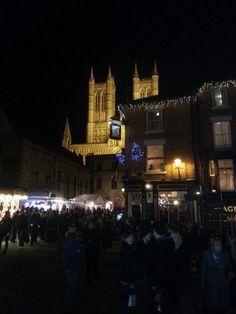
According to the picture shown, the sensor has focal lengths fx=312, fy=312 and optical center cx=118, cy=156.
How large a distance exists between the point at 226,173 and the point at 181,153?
361 cm

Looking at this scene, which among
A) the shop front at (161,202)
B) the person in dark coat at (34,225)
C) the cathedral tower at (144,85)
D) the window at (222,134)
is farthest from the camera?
the cathedral tower at (144,85)

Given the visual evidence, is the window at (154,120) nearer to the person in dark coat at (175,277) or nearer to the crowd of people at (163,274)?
the crowd of people at (163,274)

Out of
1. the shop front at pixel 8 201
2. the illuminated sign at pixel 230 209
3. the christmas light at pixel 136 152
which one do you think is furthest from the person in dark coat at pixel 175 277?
the shop front at pixel 8 201

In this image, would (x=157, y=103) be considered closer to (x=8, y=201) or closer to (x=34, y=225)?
(x=34, y=225)

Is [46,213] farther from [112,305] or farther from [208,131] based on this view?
[112,305]

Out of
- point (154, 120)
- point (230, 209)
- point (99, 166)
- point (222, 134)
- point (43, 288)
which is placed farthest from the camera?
point (99, 166)

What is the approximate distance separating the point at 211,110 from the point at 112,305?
17.8 metres

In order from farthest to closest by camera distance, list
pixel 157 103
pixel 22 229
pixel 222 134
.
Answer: pixel 157 103 → pixel 222 134 → pixel 22 229

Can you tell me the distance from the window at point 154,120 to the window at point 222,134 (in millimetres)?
4262

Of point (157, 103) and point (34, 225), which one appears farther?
point (157, 103)

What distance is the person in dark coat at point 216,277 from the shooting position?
657cm

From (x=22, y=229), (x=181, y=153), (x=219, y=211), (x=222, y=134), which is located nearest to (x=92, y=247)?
(x=22, y=229)

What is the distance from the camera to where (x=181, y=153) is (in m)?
23.4

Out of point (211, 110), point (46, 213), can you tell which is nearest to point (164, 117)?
point (211, 110)
